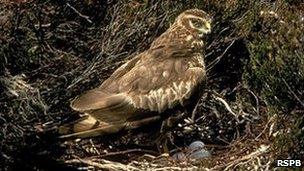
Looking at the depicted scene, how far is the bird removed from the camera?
773cm

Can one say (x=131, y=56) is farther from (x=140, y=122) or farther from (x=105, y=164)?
(x=105, y=164)

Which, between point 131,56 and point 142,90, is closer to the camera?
point 142,90

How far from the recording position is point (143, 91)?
786 centimetres

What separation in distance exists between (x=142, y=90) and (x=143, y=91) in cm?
1

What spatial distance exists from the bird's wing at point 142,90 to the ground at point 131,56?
0.83 ft

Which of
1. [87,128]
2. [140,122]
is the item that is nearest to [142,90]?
[140,122]

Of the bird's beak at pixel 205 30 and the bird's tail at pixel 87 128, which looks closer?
the bird's tail at pixel 87 128

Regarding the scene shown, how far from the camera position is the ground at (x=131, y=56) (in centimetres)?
776

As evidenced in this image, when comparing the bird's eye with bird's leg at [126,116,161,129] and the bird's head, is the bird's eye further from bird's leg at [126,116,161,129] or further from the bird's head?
bird's leg at [126,116,161,129]

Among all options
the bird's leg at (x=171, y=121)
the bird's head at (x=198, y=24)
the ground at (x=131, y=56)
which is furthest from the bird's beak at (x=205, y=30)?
the bird's leg at (x=171, y=121)

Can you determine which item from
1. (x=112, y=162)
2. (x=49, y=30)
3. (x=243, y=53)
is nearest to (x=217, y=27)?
(x=243, y=53)

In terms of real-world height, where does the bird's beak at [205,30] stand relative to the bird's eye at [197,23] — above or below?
below

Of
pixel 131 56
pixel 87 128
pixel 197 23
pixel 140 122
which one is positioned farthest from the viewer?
pixel 131 56

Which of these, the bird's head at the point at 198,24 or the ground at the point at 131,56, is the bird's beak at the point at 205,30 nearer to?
the bird's head at the point at 198,24
